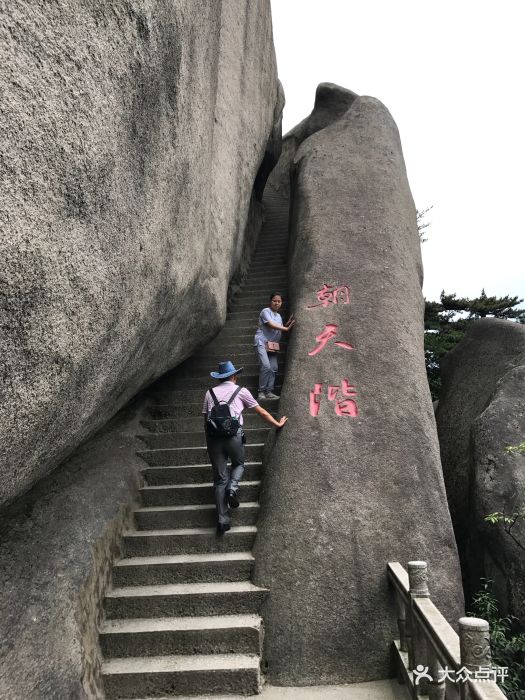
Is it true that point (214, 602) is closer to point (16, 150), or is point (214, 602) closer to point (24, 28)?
point (16, 150)

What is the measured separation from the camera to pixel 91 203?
2969 millimetres

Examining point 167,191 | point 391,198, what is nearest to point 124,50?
point 167,191

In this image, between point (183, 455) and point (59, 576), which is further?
point (183, 455)

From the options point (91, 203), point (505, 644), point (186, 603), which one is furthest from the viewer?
point (186, 603)

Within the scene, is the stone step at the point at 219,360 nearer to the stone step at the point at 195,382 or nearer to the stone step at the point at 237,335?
the stone step at the point at 195,382

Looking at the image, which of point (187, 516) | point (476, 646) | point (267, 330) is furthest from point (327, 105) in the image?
point (476, 646)

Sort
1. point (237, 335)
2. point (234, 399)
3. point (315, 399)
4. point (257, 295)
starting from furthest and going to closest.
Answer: point (257, 295) → point (237, 335) → point (315, 399) → point (234, 399)

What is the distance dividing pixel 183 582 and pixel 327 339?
3362 mm

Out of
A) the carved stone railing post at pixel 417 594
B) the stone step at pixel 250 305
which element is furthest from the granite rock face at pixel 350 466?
the stone step at pixel 250 305

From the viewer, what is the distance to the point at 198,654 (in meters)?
4.43

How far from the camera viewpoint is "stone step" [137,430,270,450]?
6.52 metres

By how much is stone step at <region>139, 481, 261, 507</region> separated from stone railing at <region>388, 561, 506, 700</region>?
5.84 feet
